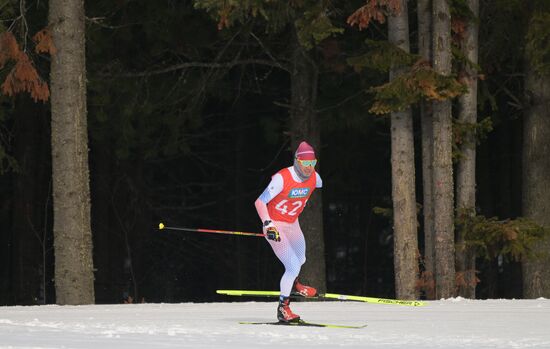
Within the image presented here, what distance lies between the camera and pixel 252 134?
114 ft

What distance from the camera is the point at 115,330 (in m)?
14.1

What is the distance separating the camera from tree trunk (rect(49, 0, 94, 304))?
19.2 m

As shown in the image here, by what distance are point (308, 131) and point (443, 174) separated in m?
4.21

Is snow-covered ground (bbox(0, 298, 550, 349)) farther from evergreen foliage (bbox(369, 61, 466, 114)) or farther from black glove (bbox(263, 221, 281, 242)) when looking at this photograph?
evergreen foliage (bbox(369, 61, 466, 114))

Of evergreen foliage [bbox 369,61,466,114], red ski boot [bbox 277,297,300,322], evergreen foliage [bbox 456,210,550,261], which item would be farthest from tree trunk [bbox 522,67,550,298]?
red ski boot [bbox 277,297,300,322]

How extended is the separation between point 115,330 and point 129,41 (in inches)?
481

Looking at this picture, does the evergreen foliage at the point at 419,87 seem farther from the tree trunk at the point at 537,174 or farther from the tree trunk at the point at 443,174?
the tree trunk at the point at 537,174

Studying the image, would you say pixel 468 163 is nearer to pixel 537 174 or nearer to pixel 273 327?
pixel 537 174

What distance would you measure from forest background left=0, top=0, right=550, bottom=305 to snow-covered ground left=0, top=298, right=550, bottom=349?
2714 millimetres

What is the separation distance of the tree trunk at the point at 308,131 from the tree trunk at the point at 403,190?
330 cm

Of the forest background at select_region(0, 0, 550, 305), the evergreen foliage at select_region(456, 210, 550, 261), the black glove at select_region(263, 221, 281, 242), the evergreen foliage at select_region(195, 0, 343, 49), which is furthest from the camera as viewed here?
the forest background at select_region(0, 0, 550, 305)

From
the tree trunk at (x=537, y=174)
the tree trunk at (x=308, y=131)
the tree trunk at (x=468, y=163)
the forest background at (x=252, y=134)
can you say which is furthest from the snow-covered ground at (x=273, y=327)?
the tree trunk at (x=308, y=131)

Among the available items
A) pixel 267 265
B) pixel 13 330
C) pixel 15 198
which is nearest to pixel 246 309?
pixel 13 330

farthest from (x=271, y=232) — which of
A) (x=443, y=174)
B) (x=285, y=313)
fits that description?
(x=443, y=174)
